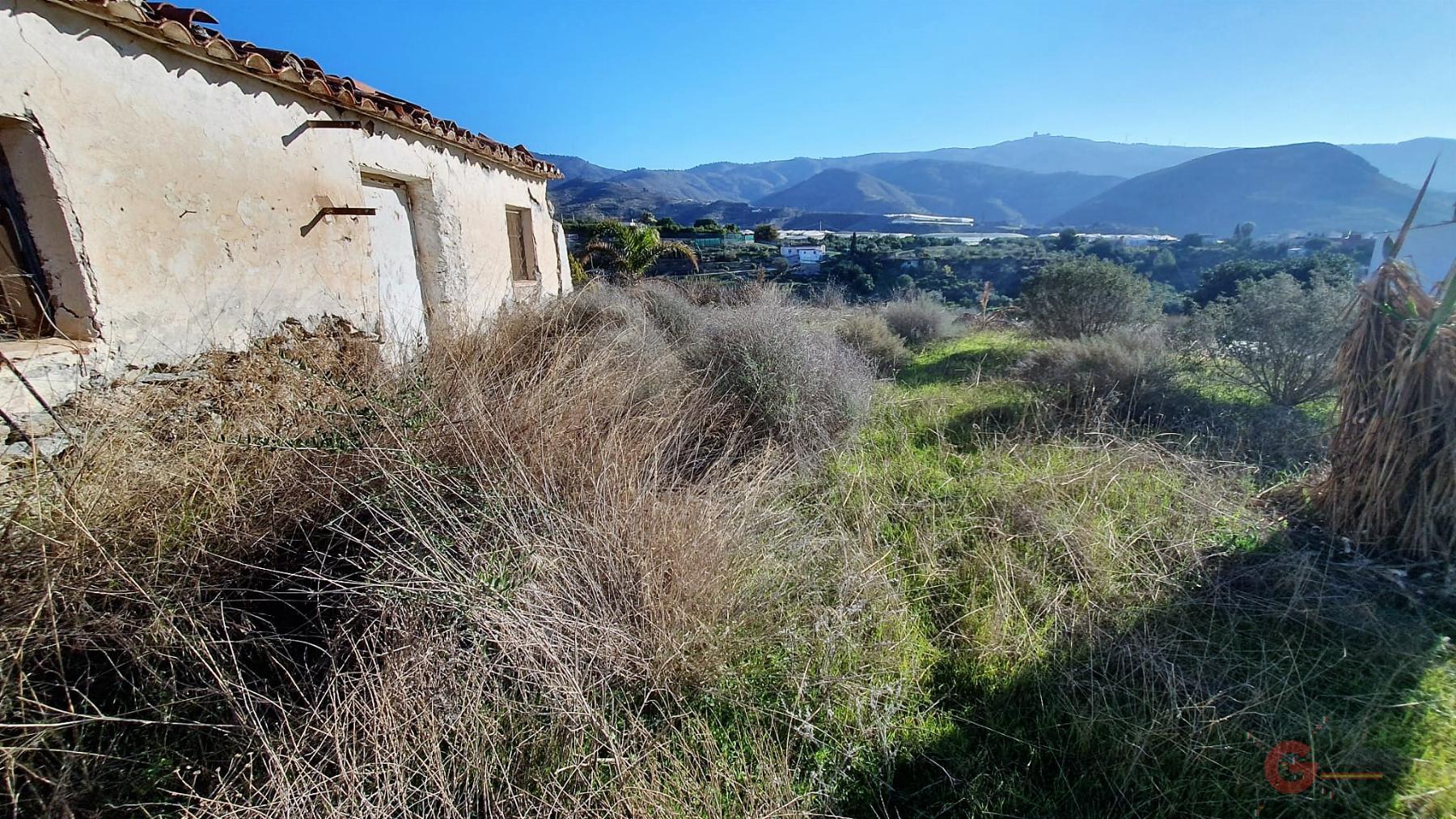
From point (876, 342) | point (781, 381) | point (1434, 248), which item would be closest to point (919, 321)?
point (876, 342)

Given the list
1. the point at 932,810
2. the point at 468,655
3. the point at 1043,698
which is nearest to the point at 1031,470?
the point at 1043,698

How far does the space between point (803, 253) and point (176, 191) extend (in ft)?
64.7

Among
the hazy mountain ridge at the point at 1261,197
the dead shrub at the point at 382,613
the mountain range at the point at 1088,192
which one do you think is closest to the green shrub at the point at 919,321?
the dead shrub at the point at 382,613

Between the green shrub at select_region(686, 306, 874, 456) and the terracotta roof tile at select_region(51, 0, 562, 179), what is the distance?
295 cm

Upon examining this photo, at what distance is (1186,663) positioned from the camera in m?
2.08

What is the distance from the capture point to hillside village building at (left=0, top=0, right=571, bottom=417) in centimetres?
209

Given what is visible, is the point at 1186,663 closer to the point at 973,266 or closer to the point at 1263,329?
the point at 1263,329

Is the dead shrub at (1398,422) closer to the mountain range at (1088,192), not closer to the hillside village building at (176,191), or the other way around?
the hillside village building at (176,191)

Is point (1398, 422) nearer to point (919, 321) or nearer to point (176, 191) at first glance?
point (176, 191)

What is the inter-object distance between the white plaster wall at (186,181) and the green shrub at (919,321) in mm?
7792

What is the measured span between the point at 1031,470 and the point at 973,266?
21.4 metres

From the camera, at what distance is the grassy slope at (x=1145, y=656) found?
1712 millimetres

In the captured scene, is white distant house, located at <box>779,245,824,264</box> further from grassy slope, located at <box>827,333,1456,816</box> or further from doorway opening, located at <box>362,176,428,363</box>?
grassy slope, located at <box>827,333,1456,816</box>

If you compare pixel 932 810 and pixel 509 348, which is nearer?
pixel 932 810
